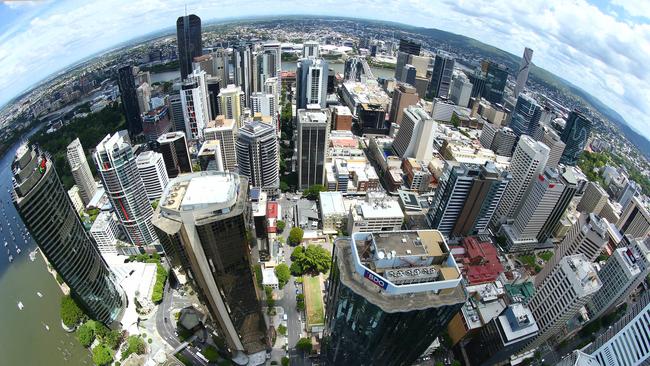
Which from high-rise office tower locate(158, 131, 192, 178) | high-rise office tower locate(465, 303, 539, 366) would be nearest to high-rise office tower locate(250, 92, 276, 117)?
high-rise office tower locate(158, 131, 192, 178)

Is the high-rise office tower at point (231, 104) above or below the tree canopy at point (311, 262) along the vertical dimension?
above

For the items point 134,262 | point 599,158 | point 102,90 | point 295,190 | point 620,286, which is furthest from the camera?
point 102,90

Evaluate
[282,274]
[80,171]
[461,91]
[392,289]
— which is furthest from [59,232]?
[461,91]

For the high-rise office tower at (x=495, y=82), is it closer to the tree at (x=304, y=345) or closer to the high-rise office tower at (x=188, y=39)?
the high-rise office tower at (x=188, y=39)

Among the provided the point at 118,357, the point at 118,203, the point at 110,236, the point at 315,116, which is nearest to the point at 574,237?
the point at 315,116

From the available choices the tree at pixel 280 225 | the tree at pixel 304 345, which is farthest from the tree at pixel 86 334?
the tree at pixel 280 225

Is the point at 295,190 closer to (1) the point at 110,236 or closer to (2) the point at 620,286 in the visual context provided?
(1) the point at 110,236
